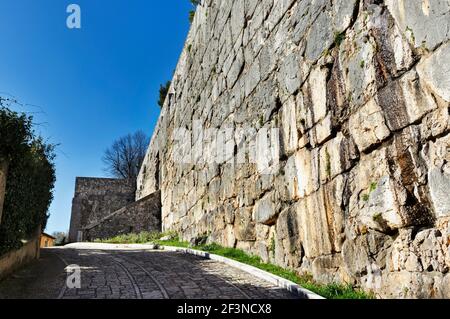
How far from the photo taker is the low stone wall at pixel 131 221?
55.9 ft

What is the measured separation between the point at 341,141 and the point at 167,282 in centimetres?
304

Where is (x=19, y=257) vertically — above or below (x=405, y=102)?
below

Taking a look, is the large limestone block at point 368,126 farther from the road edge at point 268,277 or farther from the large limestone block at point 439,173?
the road edge at point 268,277

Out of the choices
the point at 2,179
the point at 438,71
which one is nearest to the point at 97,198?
the point at 2,179

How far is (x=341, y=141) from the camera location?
4.69 metres

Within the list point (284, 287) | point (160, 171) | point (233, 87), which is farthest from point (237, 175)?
point (160, 171)

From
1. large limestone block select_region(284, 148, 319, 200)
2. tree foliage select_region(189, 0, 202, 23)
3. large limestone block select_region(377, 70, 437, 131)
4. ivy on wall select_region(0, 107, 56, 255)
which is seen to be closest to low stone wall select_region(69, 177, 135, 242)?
tree foliage select_region(189, 0, 202, 23)

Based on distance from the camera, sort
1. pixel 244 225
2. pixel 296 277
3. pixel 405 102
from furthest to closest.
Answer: pixel 244 225 → pixel 296 277 → pixel 405 102

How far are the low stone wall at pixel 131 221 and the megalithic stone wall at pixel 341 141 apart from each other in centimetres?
908

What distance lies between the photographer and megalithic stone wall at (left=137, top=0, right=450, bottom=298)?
3455mm

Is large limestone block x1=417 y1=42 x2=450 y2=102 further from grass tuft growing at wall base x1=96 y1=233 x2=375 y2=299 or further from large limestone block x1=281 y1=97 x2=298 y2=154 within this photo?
large limestone block x1=281 y1=97 x2=298 y2=154

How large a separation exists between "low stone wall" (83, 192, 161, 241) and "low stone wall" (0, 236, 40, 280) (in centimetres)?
899

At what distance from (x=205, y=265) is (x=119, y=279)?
6.04ft

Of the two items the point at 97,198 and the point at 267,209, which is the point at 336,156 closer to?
the point at 267,209
